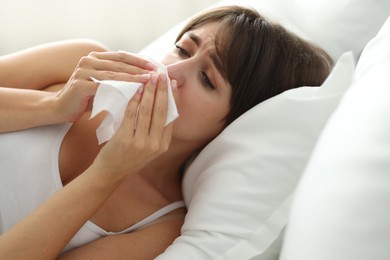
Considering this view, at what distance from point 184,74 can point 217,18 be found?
176 mm

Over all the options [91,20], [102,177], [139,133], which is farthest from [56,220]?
[91,20]

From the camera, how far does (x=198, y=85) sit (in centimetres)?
113

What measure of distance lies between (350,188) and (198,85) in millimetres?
533

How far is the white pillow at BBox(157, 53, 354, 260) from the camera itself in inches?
37.5

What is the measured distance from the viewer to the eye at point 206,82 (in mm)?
1143

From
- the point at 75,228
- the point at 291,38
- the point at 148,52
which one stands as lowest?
the point at 75,228

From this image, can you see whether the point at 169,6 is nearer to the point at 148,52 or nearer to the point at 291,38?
the point at 148,52

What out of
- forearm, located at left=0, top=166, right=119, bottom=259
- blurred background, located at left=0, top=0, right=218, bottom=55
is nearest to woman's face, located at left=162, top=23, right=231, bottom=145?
forearm, located at left=0, top=166, right=119, bottom=259

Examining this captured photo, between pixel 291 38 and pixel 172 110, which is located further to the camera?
pixel 291 38

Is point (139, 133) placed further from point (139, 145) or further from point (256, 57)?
point (256, 57)

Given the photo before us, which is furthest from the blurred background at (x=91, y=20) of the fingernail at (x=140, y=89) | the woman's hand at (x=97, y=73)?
the fingernail at (x=140, y=89)

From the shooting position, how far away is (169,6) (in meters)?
2.21

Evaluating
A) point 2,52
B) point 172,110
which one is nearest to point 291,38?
point 172,110

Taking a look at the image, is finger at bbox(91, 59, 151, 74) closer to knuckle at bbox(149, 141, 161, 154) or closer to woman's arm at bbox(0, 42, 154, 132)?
woman's arm at bbox(0, 42, 154, 132)
